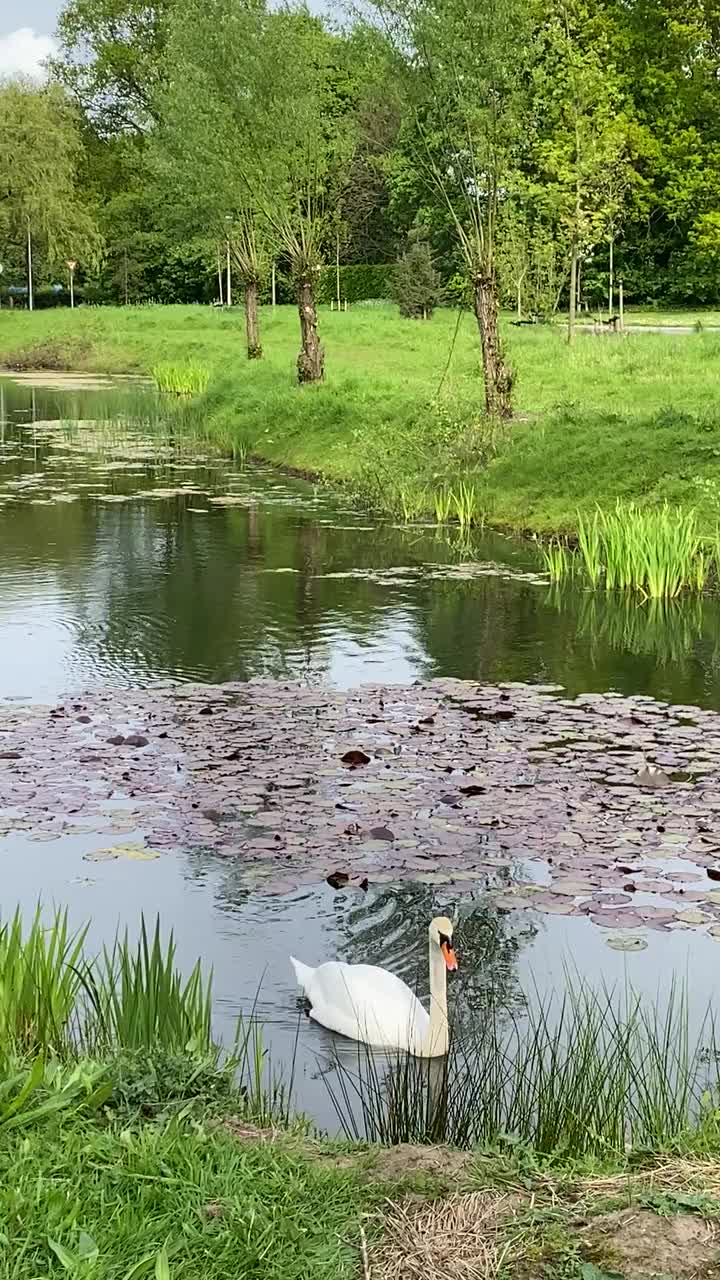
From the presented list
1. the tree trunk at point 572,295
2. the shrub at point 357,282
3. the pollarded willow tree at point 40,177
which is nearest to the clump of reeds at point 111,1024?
the tree trunk at point 572,295

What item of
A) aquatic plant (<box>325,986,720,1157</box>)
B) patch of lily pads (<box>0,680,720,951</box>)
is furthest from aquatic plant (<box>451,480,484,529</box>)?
aquatic plant (<box>325,986,720,1157</box>)

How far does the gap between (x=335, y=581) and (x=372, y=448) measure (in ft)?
17.0

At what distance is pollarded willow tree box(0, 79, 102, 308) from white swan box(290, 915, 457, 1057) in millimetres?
54878

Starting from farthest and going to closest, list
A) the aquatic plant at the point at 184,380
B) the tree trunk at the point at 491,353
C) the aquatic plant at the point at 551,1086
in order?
the aquatic plant at the point at 184,380 → the tree trunk at the point at 491,353 → the aquatic plant at the point at 551,1086

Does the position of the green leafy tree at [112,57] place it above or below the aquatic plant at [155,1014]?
above

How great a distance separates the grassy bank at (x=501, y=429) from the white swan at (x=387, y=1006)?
9.28m

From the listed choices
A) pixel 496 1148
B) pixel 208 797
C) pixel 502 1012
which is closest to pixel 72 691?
pixel 208 797

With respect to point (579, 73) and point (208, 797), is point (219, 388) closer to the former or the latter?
point (579, 73)

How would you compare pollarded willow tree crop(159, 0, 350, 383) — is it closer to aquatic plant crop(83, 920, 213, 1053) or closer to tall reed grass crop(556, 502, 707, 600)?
tall reed grass crop(556, 502, 707, 600)

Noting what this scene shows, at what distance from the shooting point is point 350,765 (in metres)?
8.48

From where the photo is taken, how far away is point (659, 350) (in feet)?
90.7

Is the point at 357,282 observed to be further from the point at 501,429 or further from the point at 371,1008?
the point at 371,1008

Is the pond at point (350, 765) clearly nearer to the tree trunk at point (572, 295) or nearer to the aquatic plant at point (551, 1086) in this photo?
the aquatic plant at point (551, 1086)

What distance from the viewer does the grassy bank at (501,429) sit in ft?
52.9
